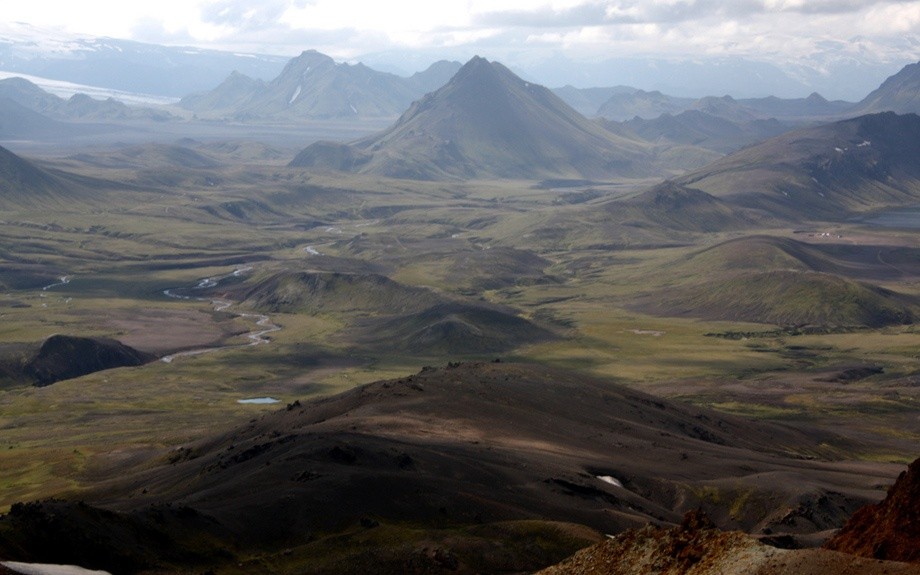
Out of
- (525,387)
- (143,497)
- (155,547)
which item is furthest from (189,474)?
(525,387)

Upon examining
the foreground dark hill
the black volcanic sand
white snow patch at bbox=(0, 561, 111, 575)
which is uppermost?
the foreground dark hill

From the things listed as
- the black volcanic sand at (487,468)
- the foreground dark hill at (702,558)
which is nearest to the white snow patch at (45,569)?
the black volcanic sand at (487,468)

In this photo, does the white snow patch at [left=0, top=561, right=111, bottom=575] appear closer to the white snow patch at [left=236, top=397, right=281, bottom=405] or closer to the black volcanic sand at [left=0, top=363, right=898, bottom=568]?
the black volcanic sand at [left=0, top=363, right=898, bottom=568]

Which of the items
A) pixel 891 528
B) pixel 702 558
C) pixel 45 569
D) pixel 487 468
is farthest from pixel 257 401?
pixel 891 528

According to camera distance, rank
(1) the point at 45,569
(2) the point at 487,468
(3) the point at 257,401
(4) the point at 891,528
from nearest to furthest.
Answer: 1. (4) the point at 891,528
2. (1) the point at 45,569
3. (2) the point at 487,468
4. (3) the point at 257,401

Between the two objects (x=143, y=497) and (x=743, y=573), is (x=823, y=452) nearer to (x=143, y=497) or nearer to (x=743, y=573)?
(x=143, y=497)

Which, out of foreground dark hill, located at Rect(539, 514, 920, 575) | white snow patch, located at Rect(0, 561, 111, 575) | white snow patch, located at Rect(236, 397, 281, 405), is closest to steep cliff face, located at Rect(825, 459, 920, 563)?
foreground dark hill, located at Rect(539, 514, 920, 575)

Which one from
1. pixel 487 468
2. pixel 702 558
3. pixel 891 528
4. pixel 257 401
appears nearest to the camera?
pixel 702 558

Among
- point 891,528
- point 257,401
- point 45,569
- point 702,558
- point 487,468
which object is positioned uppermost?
point 891,528

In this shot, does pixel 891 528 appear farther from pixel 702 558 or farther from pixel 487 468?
pixel 487 468
